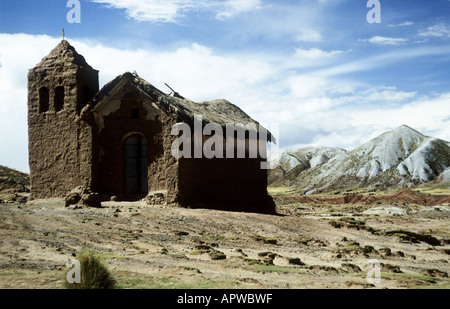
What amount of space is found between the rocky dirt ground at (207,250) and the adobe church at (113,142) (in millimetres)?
1516

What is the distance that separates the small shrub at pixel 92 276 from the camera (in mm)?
5834

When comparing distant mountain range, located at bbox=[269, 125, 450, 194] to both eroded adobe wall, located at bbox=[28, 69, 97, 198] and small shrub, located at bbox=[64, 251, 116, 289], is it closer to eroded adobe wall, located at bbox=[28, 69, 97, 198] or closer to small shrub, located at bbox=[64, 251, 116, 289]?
eroded adobe wall, located at bbox=[28, 69, 97, 198]

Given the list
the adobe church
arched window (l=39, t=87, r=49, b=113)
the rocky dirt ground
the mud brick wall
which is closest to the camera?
the rocky dirt ground

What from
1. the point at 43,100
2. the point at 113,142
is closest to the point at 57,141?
the point at 43,100

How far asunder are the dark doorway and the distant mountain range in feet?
163

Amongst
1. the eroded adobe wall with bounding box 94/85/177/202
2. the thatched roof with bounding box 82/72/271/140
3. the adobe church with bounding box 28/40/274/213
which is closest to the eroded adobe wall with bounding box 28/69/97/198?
the adobe church with bounding box 28/40/274/213

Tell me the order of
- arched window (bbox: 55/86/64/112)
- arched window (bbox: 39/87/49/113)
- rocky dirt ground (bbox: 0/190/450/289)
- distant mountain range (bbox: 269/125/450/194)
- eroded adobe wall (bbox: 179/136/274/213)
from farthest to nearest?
distant mountain range (bbox: 269/125/450/194) < arched window (bbox: 39/87/49/113) < arched window (bbox: 55/86/64/112) < eroded adobe wall (bbox: 179/136/274/213) < rocky dirt ground (bbox: 0/190/450/289)

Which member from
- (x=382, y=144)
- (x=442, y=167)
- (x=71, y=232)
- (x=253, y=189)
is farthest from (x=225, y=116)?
(x=382, y=144)

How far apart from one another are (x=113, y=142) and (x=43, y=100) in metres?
4.67

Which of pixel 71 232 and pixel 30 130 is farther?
pixel 30 130

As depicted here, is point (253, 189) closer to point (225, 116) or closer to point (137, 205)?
point (225, 116)

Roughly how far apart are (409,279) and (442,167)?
6299 centimetres

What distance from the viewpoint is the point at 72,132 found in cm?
2011

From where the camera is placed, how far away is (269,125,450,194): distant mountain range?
63.0 metres
